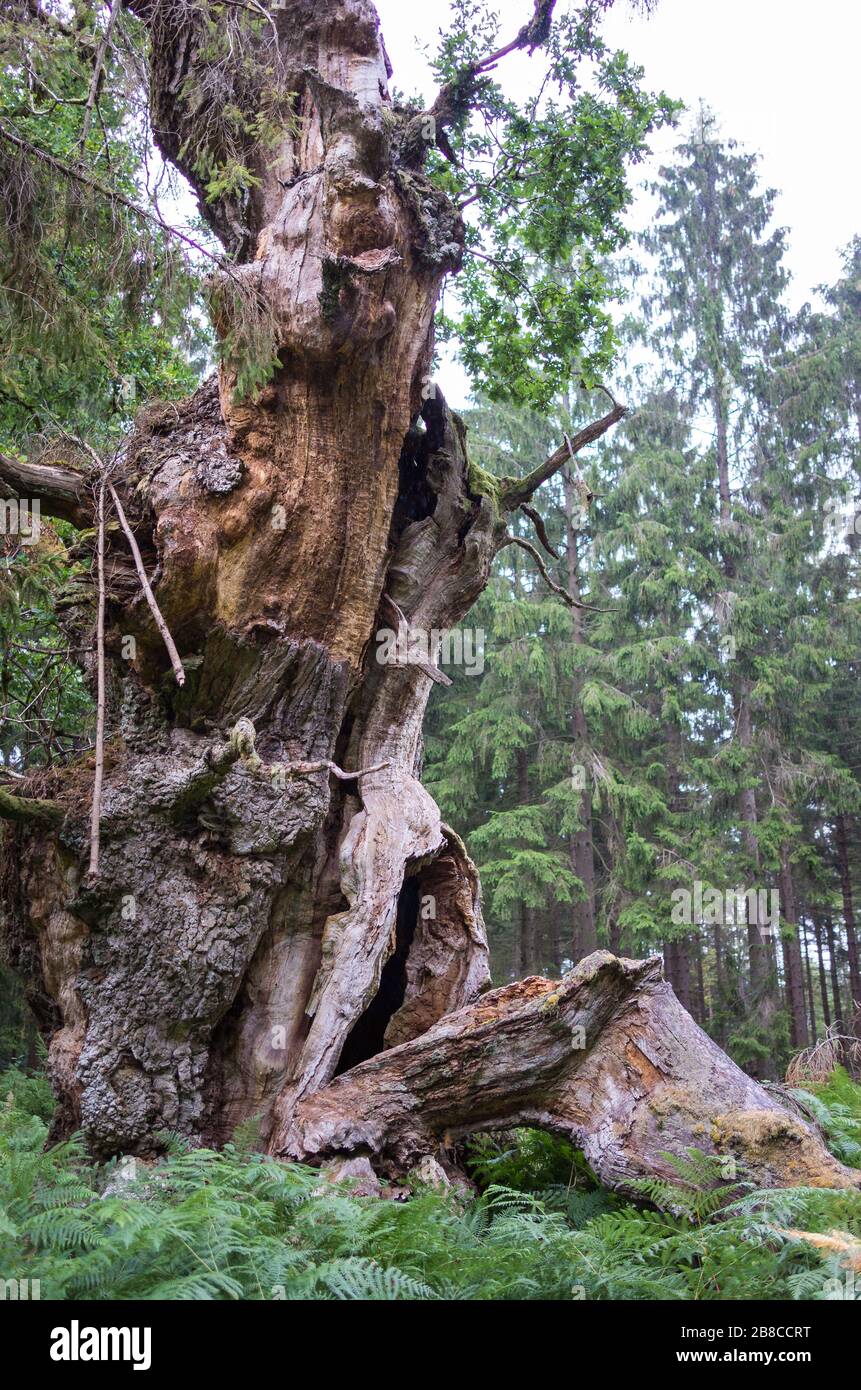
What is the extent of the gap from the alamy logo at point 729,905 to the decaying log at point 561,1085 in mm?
12858

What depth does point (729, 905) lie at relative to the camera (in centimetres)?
1802

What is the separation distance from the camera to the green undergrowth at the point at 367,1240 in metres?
3.02

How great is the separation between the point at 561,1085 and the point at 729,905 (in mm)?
13963

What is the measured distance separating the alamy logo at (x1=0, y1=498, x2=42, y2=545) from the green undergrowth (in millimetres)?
3280

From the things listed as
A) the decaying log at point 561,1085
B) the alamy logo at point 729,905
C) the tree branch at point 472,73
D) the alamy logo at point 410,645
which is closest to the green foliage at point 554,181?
the tree branch at point 472,73

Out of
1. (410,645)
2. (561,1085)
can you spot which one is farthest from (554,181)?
(561,1085)

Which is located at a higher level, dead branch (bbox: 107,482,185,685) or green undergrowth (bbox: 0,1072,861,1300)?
dead branch (bbox: 107,482,185,685)

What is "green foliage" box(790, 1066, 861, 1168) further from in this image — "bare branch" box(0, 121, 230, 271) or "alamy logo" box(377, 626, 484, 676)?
"bare branch" box(0, 121, 230, 271)

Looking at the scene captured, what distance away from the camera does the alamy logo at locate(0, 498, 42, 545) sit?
18.6 feet

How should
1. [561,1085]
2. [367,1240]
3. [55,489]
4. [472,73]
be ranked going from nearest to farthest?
1. [367,1240]
2. [561,1085]
3. [55,489]
4. [472,73]

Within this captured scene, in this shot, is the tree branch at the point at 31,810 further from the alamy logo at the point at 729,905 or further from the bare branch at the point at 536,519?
the alamy logo at the point at 729,905

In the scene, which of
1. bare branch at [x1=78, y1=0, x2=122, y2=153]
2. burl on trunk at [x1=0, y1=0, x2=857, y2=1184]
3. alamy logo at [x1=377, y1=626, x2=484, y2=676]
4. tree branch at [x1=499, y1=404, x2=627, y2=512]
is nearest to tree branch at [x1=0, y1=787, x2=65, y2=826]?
burl on trunk at [x1=0, y1=0, x2=857, y2=1184]
